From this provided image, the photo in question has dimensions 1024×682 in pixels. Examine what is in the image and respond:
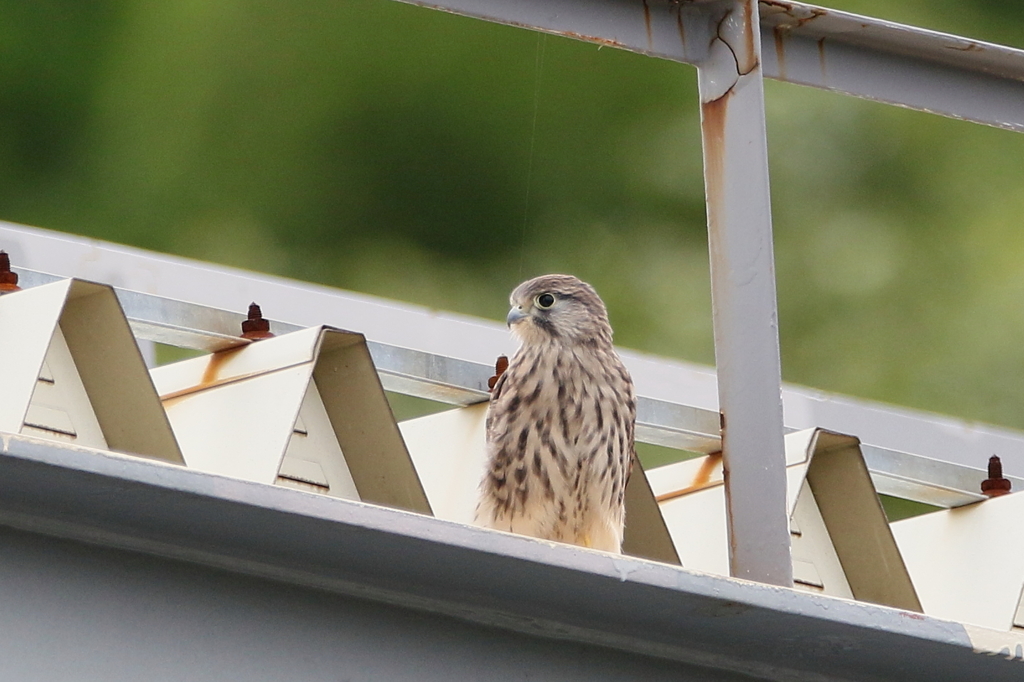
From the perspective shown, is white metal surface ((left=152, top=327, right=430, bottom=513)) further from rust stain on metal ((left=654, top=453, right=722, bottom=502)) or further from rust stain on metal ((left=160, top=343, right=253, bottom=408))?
rust stain on metal ((left=654, top=453, right=722, bottom=502))

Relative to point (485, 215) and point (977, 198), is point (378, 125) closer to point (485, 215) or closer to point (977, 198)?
point (485, 215)

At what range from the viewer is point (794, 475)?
3068 millimetres

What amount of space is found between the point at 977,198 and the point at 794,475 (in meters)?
8.27

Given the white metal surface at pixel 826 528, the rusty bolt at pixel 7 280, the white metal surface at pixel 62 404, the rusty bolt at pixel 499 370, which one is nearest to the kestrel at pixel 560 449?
the rusty bolt at pixel 499 370

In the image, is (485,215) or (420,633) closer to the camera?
(420,633)

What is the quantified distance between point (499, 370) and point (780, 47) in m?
1.26

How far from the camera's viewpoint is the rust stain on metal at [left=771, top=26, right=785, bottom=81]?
2469mm

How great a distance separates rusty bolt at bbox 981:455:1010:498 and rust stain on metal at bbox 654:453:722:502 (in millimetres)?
614

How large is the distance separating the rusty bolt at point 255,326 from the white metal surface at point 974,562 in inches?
56.8

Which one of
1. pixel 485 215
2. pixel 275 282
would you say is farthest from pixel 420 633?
pixel 485 215

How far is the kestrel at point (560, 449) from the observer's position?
3332mm

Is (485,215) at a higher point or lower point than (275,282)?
higher

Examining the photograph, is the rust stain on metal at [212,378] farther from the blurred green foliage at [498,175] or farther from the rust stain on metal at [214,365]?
the blurred green foliage at [498,175]

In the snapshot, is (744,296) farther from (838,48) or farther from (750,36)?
(838,48)
